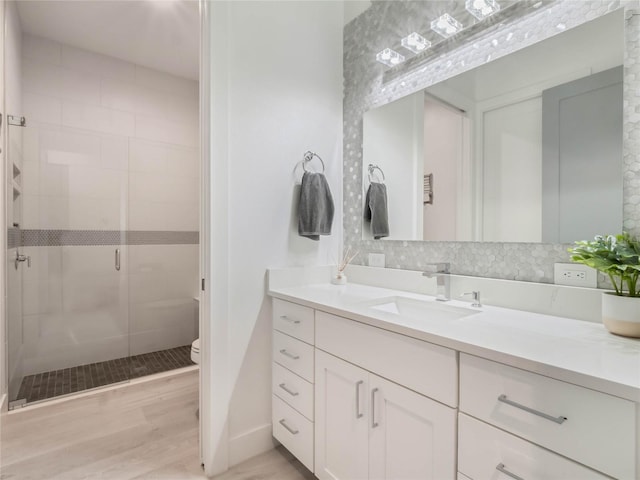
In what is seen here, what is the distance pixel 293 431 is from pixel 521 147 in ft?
5.28

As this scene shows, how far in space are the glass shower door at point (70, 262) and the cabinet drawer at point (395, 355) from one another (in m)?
2.12

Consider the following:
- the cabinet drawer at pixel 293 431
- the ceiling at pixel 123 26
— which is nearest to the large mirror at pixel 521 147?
the cabinet drawer at pixel 293 431

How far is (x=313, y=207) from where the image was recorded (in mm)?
1845

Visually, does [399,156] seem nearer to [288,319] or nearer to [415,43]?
[415,43]

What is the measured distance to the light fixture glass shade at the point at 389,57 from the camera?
1.82 meters

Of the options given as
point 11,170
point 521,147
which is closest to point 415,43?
point 521,147

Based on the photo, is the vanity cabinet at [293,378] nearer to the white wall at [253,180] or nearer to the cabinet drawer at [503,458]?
the white wall at [253,180]

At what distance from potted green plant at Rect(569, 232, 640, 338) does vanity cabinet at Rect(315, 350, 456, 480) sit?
57 centimetres

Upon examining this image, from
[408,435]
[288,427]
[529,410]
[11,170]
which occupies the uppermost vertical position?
[11,170]

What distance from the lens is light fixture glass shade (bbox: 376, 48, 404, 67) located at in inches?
71.6

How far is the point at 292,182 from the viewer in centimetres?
186

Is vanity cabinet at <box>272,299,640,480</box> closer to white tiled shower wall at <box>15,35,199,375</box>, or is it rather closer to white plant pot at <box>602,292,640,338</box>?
white plant pot at <box>602,292,640,338</box>

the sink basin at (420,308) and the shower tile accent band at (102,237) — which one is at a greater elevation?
the shower tile accent band at (102,237)

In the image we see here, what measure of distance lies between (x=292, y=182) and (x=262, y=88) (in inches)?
20.4
